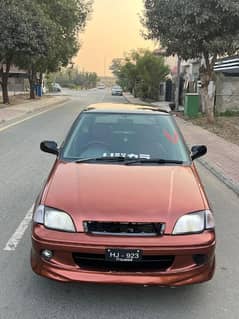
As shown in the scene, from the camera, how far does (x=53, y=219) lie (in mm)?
4023

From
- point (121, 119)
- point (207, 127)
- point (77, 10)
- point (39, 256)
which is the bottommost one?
point (207, 127)

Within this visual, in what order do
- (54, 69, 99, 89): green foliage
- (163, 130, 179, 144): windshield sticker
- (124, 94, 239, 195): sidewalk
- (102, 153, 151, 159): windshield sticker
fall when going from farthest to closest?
(54, 69, 99, 89): green foliage < (124, 94, 239, 195): sidewalk < (163, 130, 179, 144): windshield sticker < (102, 153, 151, 159): windshield sticker

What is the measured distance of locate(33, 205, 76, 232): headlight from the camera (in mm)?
3947

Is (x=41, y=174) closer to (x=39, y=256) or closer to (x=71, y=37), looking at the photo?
(x=39, y=256)

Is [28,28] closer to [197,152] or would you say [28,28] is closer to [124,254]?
[197,152]

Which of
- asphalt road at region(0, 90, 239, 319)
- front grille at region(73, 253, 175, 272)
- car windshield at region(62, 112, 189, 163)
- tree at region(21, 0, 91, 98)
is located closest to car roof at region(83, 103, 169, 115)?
car windshield at region(62, 112, 189, 163)

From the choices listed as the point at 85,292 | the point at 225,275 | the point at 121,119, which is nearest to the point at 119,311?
the point at 85,292

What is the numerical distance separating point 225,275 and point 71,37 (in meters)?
36.5

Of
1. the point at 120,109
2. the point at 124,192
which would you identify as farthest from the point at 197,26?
the point at 124,192

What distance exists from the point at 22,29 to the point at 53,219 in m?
24.1

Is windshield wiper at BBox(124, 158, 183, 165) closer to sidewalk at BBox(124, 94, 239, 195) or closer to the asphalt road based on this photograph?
the asphalt road

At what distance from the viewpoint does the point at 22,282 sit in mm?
4430

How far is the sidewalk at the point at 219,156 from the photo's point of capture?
9535 mm

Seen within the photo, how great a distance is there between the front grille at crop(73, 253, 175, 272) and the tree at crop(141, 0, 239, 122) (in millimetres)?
15239
